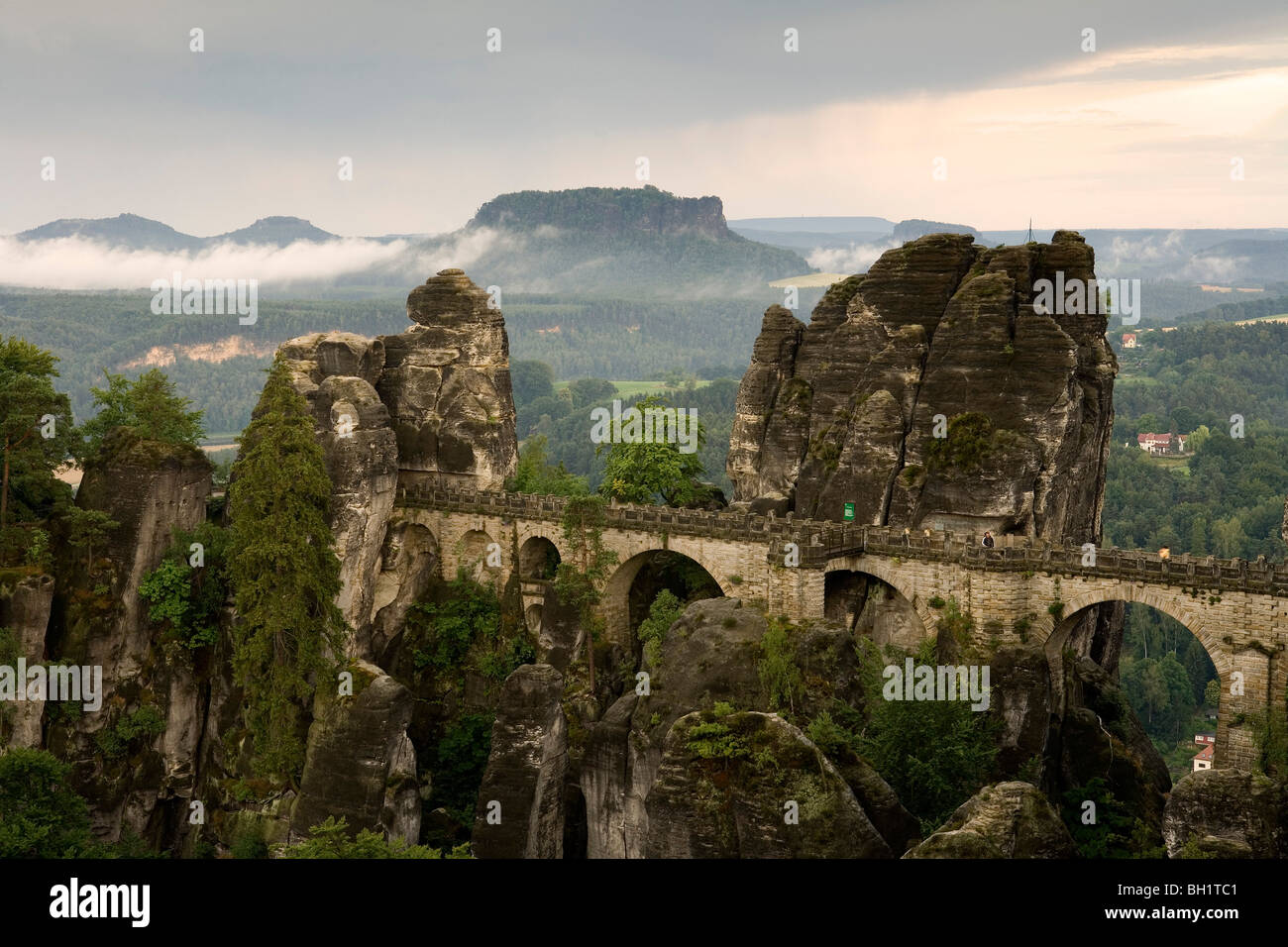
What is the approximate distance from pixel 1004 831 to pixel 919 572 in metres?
25.2

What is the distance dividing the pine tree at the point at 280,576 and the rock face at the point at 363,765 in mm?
1340

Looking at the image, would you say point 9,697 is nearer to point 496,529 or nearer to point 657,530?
point 496,529

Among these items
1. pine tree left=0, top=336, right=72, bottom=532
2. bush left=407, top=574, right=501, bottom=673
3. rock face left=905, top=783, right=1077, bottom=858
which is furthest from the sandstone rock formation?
rock face left=905, top=783, right=1077, bottom=858

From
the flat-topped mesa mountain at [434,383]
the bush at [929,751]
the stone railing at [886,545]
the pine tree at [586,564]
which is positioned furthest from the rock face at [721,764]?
the flat-topped mesa mountain at [434,383]

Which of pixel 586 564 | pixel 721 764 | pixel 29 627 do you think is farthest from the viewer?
pixel 586 564

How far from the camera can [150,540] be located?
56.2 metres

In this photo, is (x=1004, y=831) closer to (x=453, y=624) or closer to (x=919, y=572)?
(x=919, y=572)

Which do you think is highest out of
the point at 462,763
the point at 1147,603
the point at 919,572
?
the point at 919,572

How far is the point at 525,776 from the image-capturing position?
1763 inches

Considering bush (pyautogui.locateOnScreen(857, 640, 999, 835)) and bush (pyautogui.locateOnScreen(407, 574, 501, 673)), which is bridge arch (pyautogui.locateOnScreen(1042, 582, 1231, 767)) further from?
bush (pyautogui.locateOnScreen(407, 574, 501, 673))

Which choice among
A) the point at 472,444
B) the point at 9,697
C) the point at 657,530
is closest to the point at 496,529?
the point at 472,444

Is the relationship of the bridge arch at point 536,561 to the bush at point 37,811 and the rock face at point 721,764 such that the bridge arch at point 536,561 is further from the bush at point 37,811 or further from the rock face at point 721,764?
the bush at point 37,811

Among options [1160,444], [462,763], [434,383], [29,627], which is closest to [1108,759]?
[462,763]
